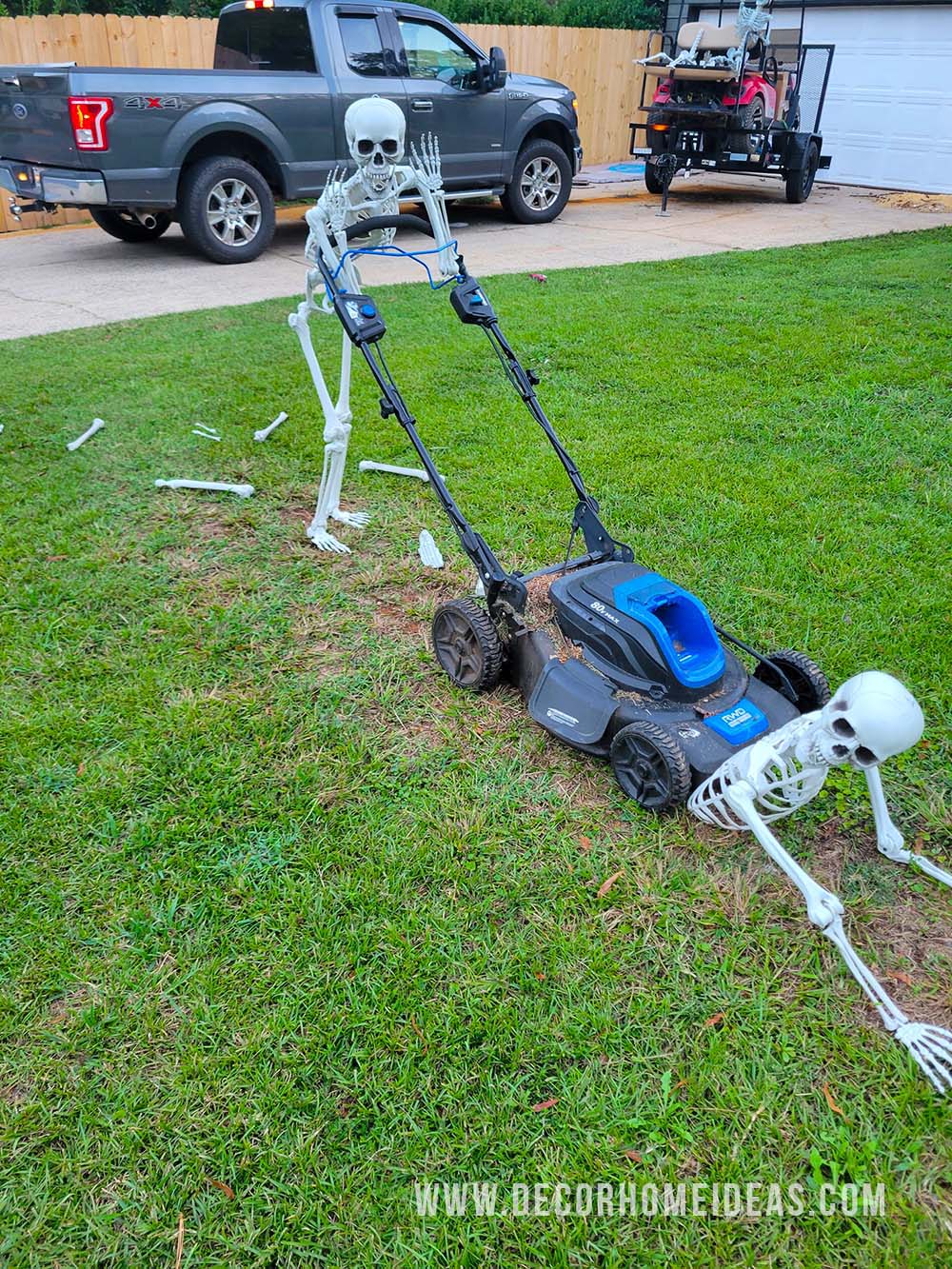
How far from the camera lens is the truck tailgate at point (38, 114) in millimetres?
8117

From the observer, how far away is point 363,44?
982cm

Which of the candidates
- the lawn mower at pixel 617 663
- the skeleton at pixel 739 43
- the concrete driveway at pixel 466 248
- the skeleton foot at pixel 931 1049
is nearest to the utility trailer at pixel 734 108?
the skeleton at pixel 739 43

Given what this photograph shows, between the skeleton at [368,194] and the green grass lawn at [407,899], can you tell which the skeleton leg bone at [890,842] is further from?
the skeleton at [368,194]

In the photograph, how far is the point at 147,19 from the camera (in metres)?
12.0

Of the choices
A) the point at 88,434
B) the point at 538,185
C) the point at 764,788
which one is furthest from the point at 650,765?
the point at 538,185

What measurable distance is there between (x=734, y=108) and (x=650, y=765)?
1251cm

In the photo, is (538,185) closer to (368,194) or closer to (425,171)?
(425,171)

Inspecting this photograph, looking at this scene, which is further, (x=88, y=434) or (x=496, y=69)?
(x=496, y=69)

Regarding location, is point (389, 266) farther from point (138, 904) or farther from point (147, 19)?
point (138, 904)

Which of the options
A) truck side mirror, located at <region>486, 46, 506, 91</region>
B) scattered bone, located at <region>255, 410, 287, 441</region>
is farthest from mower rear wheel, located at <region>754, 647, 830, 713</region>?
truck side mirror, located at <region>486, 46, 506, 91</region>

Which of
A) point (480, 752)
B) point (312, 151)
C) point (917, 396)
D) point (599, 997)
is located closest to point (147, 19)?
point (312, 151)

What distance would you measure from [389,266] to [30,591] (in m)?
6.88

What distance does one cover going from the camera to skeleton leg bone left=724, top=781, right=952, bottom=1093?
86.4 inches

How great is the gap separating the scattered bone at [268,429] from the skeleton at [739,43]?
32.0ft
